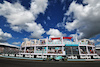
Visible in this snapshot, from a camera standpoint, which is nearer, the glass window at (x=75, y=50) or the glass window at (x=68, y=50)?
the glass window at (x=68, y=50)

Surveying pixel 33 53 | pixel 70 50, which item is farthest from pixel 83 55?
pixel 33 53

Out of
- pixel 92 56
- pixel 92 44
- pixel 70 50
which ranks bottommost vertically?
pixel 92 56

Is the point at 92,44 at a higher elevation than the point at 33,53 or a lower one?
higher

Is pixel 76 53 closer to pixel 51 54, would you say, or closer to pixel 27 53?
pixel 51 54

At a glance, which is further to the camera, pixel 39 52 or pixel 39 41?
pixel 39 41

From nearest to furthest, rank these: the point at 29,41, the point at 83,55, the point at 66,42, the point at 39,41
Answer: the point at 83,55 → the point at 66,42 → the point at 39,41 → the point at 29,41

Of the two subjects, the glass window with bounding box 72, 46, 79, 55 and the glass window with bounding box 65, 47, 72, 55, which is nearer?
the glass window with bounding box 65, 47, 72, 55

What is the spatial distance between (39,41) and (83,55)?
1819 cm

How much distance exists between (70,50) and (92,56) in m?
8.18

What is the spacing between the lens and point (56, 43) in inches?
986

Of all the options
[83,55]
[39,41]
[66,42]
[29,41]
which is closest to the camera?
[83,55]

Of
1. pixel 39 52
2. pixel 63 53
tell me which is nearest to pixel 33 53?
pixel 39 52

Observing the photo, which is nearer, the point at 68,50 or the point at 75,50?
the point at 68,50

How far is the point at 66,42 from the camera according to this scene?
25.0 m
